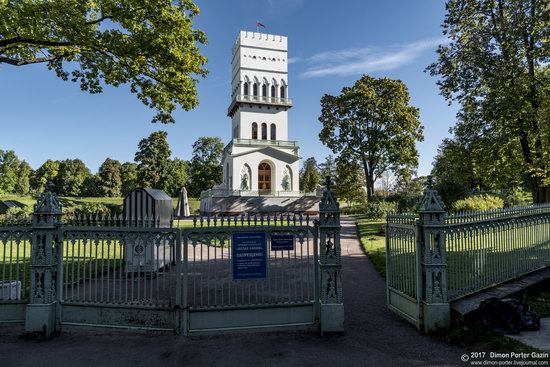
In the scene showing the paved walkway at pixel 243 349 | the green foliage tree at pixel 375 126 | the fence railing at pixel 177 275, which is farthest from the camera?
the green foliage tree at pixel 375 126

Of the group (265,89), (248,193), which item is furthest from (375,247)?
(265,89)

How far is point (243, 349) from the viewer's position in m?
4.99

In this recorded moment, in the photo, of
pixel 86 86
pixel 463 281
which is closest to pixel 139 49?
pixel 86 86

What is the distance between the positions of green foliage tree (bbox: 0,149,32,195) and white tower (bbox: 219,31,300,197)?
50299 millimetres

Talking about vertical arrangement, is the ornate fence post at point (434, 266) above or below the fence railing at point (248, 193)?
below

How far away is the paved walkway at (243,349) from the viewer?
4.62 meters

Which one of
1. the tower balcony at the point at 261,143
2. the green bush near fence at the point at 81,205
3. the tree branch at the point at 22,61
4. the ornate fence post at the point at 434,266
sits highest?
the tower balcony at the point at 261,143

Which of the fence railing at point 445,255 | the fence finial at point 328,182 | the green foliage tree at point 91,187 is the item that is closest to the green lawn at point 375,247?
the fence railing at point 445,255

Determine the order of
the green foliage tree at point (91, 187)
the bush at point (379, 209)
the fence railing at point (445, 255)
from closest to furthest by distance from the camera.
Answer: the fence railing at point (445, 255) < the bush at point (379, 209) < the green foliage tree at point (91, 187)

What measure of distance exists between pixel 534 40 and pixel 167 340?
19822 mm

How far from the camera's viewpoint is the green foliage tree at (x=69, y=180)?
267 ft

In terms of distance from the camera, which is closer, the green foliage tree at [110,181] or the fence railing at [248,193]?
the fence railing at [248,193]

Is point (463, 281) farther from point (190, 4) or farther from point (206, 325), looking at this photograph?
point (190, 4)

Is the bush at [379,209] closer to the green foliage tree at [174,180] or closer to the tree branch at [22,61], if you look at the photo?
the tree branch at [22,61]
